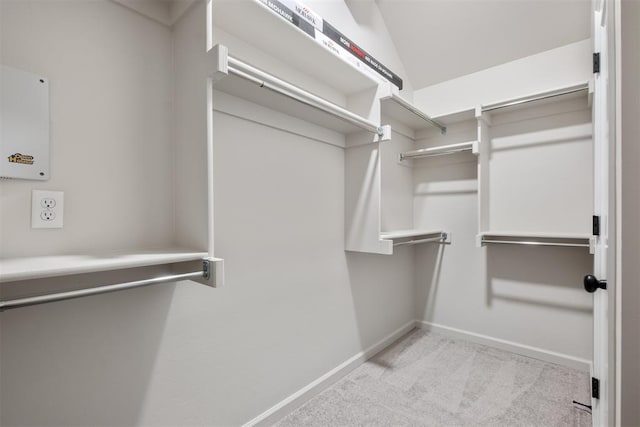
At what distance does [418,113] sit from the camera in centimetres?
224

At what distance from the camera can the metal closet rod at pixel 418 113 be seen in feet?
6.46

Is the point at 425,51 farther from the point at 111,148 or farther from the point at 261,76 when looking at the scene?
the point at 111,148

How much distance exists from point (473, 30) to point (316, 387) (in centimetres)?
277

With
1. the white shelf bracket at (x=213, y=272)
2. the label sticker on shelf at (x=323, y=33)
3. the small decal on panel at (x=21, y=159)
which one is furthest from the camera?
the label sticker on shelf at (x=323, y=33)

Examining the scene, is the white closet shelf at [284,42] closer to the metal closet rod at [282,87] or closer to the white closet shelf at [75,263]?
the metal closet rod at [282,87]

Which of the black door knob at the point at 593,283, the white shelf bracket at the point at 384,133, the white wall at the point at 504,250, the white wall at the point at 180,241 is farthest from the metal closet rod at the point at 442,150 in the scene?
the black door knob at the point at 593,283

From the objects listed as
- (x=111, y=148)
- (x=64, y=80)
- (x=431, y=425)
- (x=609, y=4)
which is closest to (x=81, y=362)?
(x=111, y=148)

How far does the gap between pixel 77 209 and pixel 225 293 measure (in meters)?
0.66

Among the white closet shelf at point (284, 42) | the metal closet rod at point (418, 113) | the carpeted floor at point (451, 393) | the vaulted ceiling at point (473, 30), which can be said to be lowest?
the carpeted floor at point (451, 393)

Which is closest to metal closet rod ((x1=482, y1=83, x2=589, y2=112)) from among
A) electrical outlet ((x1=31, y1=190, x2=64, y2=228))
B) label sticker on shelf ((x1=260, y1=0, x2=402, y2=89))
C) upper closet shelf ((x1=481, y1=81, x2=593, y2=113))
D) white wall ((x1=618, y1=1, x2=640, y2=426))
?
upper closet shelf ((x1=481, y1=81, x2=593, y2=113))

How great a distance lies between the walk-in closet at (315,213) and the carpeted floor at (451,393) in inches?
0.7

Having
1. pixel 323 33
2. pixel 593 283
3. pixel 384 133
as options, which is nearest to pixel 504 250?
pixel 593 283

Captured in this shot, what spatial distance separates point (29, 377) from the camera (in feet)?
2.93

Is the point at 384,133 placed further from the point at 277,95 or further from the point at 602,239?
the point at 602,239
